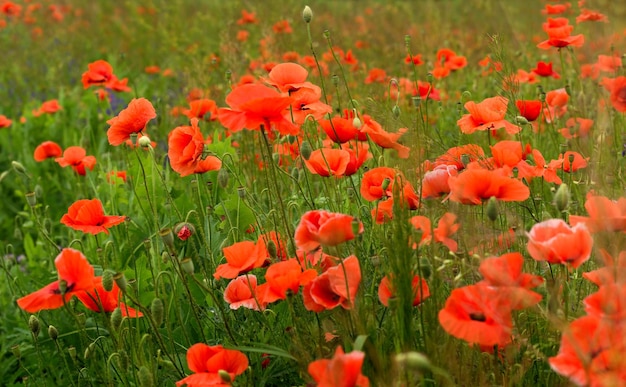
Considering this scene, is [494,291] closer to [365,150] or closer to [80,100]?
[365,150]

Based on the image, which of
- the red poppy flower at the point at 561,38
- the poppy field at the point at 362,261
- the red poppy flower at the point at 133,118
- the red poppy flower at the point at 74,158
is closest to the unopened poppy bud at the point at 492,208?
the poppy field at the point at 362,261

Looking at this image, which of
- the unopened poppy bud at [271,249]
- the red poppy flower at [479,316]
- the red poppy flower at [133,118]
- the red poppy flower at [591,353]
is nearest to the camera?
the red poppy flower at [591,353]

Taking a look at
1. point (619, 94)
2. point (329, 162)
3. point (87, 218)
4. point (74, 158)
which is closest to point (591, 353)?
point (329, 162)

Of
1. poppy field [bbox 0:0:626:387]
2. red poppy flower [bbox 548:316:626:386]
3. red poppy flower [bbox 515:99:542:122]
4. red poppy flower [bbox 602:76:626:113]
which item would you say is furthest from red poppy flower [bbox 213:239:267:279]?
red poppy flower [bbox 602:76:626:113]

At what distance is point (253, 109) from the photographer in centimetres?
136

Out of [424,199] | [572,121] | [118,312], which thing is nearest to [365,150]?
[424,199]

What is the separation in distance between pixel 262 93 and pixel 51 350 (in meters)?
1.27

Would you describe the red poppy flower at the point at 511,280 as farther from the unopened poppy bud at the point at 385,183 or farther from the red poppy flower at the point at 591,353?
the unopened poppy bud at the point at 385,183

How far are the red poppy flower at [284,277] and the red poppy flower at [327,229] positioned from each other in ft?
0.16

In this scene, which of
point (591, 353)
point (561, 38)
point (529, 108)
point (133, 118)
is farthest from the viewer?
point (561, 38)

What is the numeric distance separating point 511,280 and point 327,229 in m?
0.30

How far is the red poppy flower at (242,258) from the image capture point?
1386 millimetres

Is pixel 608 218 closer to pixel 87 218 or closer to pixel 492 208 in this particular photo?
pixel 492 208

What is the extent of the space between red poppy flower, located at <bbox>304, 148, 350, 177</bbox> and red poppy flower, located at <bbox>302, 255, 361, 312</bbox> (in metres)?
0.34
